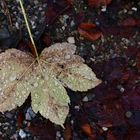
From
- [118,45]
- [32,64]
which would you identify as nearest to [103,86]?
[118,45]

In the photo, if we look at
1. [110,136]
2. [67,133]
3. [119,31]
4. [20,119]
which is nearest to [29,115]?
[20,119]

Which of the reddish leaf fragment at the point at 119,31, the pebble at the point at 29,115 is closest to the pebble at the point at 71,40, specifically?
the reddish leaf fragment at the point at 119,31

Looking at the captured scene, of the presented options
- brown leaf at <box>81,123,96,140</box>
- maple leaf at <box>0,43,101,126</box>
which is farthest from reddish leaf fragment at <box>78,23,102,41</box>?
brown leaf at <box>81,123,96,140</box>

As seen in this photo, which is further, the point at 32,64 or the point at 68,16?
the point at 68,16

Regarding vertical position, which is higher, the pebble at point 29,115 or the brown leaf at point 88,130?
the pebble at point 29,115

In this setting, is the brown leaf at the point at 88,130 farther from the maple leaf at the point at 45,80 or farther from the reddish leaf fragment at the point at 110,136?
the maple leaf at the point at 45,80

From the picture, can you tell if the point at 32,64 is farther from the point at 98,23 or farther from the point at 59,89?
the point at 98,23
